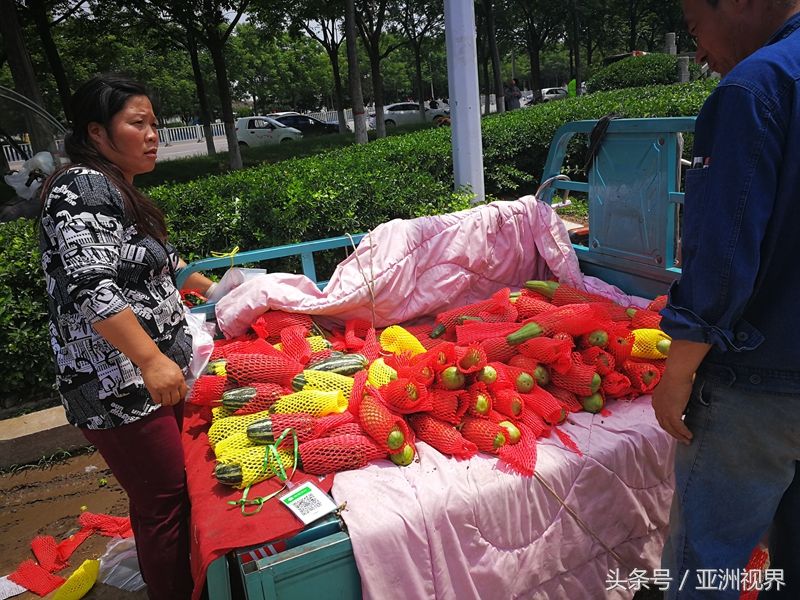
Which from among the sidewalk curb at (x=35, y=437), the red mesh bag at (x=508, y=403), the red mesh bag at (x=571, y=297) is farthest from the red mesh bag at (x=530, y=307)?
the sidewalk curb at (x=35, y=437)

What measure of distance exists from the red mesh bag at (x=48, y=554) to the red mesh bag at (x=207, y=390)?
54.3 inches

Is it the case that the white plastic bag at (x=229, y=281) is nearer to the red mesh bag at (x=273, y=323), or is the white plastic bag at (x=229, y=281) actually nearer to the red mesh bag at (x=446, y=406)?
the red mesh bag at (x=273, y=323)

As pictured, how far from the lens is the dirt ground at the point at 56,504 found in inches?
128

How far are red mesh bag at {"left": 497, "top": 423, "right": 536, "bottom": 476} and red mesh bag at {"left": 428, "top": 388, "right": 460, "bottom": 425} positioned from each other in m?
0.25

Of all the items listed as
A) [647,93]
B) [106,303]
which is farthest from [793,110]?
[647,93]

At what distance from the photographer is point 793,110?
129 centimetres

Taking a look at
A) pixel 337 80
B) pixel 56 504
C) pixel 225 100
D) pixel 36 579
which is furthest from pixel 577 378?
pixel 337 80

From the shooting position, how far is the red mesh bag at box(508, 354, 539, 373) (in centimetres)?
269

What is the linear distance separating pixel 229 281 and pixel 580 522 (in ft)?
7.23

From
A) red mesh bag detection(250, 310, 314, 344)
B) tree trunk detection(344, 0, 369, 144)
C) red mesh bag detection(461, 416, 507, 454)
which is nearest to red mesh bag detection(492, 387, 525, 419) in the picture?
red mesh bag detection(461, 416, 507, 454)

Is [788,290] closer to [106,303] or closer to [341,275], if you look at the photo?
[106,303]

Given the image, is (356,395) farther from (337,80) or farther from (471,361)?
(337,80)

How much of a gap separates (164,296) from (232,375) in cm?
61

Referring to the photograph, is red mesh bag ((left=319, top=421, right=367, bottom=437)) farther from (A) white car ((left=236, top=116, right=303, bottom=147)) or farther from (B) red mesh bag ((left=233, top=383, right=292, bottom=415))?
(A) white car ((left=236, top=116, right=303, bottom=147))
